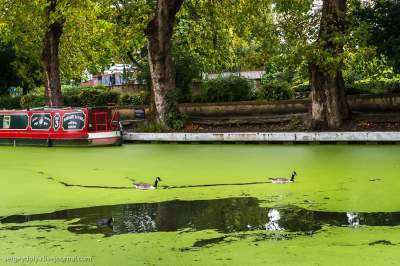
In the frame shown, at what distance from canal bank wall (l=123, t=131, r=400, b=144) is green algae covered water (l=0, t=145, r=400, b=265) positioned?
1573 millimetres

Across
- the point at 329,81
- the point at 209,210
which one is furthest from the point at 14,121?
the point at 209,210

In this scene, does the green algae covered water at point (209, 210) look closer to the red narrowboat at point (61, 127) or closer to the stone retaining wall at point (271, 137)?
the stone retaining wall at point (271, 137)

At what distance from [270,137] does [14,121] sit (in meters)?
8.71

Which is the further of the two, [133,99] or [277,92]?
[133,99]

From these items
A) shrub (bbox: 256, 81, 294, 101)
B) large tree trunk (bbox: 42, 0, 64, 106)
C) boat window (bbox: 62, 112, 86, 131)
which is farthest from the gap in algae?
large tree trunk (bbox: 42, 0, 64, 106)

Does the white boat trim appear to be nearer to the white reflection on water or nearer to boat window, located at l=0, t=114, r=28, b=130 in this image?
boat window, located at l=0, t=114, r=28, b=130

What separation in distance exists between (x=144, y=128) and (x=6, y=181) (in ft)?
30.4

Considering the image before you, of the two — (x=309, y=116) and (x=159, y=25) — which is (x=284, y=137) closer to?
(x=309, y=116)

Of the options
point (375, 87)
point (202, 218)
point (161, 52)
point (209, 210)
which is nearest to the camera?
point (202, 218)

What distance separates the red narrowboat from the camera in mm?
17656

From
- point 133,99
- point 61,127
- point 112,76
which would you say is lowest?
point 61,127

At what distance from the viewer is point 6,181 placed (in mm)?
10547

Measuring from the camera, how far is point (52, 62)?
22562 millimetres

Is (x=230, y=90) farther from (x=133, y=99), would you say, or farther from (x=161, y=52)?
(x=133, y=99)
